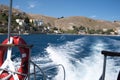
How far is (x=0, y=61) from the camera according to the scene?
3740 millimetres

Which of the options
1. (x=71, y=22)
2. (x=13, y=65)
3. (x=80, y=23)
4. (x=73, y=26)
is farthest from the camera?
(x=80, y=23)

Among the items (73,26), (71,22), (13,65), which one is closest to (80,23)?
(71,22)

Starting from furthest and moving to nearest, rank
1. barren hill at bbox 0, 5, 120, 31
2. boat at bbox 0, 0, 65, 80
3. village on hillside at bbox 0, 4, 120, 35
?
barren hill at bbox 0, 5, 120, 31
village on hillside at bbox 0, 4, 120, 35
boat at bbox 0, 0, 65, 80

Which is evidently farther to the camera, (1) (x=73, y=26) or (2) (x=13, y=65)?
(1) (x=73, y=26)

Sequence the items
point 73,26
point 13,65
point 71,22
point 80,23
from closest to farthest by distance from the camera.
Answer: point 13,65, point 73,26, point 71,22, point 80,23

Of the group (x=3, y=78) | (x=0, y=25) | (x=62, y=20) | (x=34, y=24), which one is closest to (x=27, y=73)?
(x=3, y=78)

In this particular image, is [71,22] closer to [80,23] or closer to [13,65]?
[80,23]

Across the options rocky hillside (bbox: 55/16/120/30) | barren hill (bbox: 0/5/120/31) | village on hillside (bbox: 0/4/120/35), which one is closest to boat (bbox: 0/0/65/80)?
village on hillside (bbox: 0/4/120/35)

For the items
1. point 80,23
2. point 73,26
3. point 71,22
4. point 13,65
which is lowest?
point 73,26

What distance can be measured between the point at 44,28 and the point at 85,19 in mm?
51849

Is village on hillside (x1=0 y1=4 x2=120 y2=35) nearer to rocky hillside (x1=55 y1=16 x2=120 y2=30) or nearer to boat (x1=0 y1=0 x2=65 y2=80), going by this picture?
rocky hillside (x1=55 y1=16 x2=120 y2=30)

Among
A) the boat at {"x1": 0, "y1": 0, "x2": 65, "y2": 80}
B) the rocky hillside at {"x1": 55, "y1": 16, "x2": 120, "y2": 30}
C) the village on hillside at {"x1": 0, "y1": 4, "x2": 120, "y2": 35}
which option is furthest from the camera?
the rocky hillside at {"x1": 55, "y1": 16, "x2": 120, "y2": 30}

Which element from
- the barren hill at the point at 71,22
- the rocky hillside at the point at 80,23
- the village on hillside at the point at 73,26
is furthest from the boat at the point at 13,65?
the rocky hillside at the point at 80,23

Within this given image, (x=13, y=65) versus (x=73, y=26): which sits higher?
(x=13, y=65)
